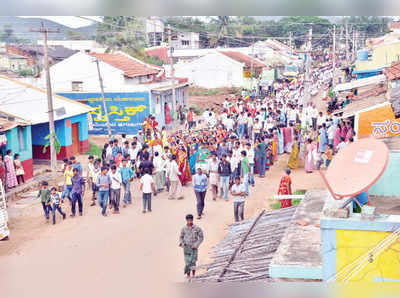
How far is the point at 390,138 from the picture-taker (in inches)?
302

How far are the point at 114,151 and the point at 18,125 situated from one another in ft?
9.71

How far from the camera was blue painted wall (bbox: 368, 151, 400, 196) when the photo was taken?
5.91 meters

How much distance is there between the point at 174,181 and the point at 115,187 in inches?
68.3

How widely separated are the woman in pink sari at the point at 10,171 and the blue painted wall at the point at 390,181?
968 centimetres

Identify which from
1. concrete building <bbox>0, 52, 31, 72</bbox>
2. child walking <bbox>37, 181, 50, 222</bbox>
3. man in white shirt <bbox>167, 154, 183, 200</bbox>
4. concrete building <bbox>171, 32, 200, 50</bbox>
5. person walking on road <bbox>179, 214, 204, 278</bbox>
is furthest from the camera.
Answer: concrete building <bbox>171, 32, 200, 50</bbox>

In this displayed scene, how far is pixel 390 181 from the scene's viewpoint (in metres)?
5.95

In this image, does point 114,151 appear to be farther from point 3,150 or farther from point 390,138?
point 390,138

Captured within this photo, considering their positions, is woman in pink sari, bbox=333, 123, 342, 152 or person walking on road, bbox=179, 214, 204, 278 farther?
woman in pink sari, bbox=333, 123, 342, 152

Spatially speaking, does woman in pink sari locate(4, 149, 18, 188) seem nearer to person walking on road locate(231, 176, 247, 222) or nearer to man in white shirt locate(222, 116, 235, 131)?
person walking on road locate(231, 176, 247, 222)

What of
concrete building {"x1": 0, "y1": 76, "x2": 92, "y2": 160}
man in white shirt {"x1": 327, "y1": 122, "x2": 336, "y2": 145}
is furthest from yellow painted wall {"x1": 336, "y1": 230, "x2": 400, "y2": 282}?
concrete building {"x1": 0, "y1": 76, "x2": 92, "y2": 160}

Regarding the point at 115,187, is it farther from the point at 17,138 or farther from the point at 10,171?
the point at 17,138

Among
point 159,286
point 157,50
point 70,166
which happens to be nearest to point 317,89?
point 157,50

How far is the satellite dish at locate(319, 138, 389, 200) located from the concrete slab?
116 centimetres

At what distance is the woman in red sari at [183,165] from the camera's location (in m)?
Result: 12.6
